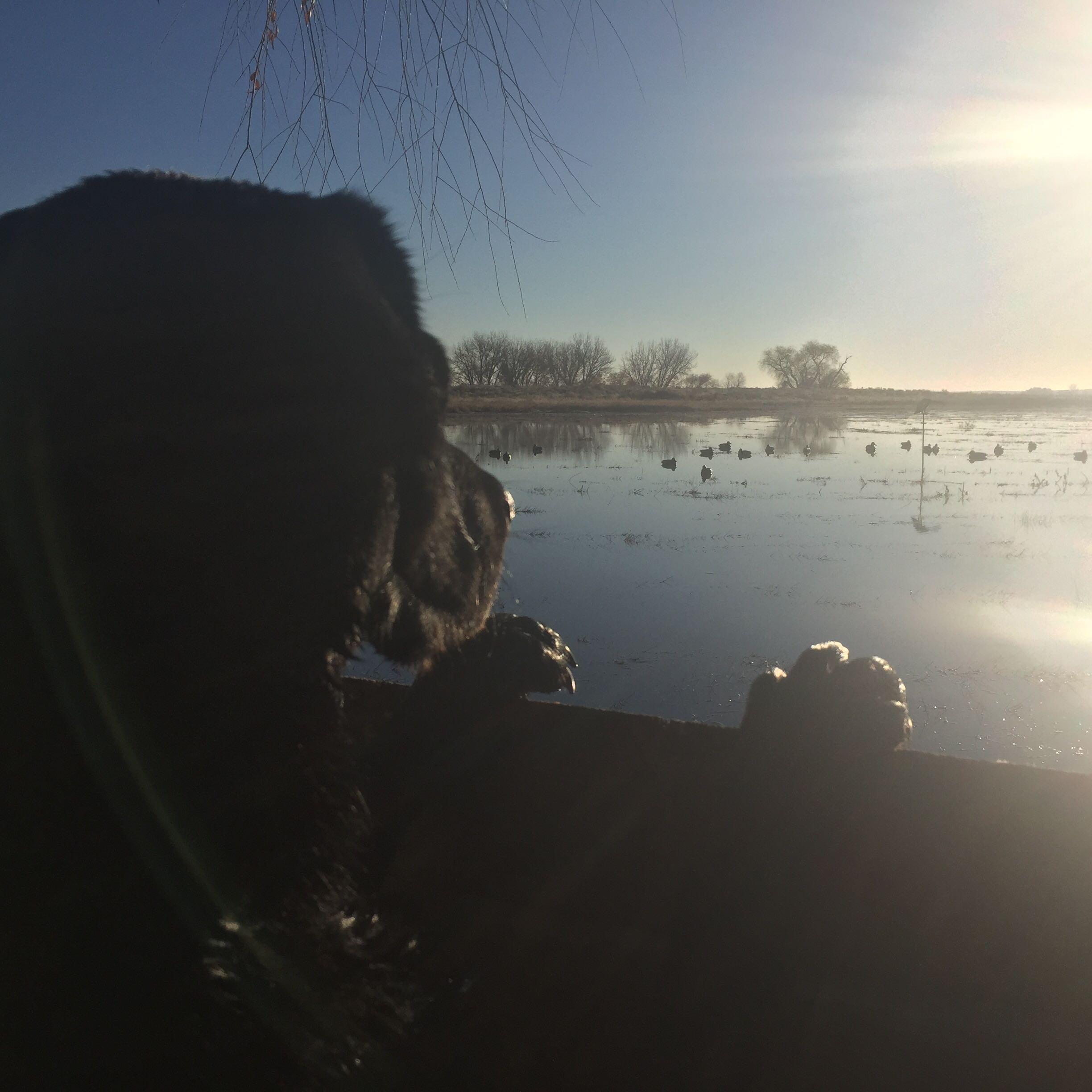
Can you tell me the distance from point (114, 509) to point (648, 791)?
1.28 meters

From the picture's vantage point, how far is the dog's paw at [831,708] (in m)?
1.75

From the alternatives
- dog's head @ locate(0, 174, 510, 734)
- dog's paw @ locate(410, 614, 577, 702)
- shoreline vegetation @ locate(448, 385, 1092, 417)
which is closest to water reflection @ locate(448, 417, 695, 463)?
shoreline vegetation @ locate(448, 385, 1092, 417)

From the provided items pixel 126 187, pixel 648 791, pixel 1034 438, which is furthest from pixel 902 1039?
pixel 1034 438

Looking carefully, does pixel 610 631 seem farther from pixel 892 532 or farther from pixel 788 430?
pixel 788 430

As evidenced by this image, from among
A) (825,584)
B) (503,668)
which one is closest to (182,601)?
(503,668)

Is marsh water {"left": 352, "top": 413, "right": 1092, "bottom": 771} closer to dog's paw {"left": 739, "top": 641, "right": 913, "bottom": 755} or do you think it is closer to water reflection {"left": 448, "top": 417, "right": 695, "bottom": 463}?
dog's paw {"left": 739, "top": 641, "right": 913, "bottom": 755}

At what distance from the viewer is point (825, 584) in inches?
241

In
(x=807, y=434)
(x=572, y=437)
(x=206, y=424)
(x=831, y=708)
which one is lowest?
(x=807, y=434)

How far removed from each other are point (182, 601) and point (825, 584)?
19.0ft

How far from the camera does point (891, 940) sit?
145 centimetres

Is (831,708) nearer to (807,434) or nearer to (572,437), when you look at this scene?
(572,437)

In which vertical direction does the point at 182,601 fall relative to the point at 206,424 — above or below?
below

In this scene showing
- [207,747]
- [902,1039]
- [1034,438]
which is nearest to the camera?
[207,747]

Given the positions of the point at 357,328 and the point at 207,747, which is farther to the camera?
the point at 357,328
